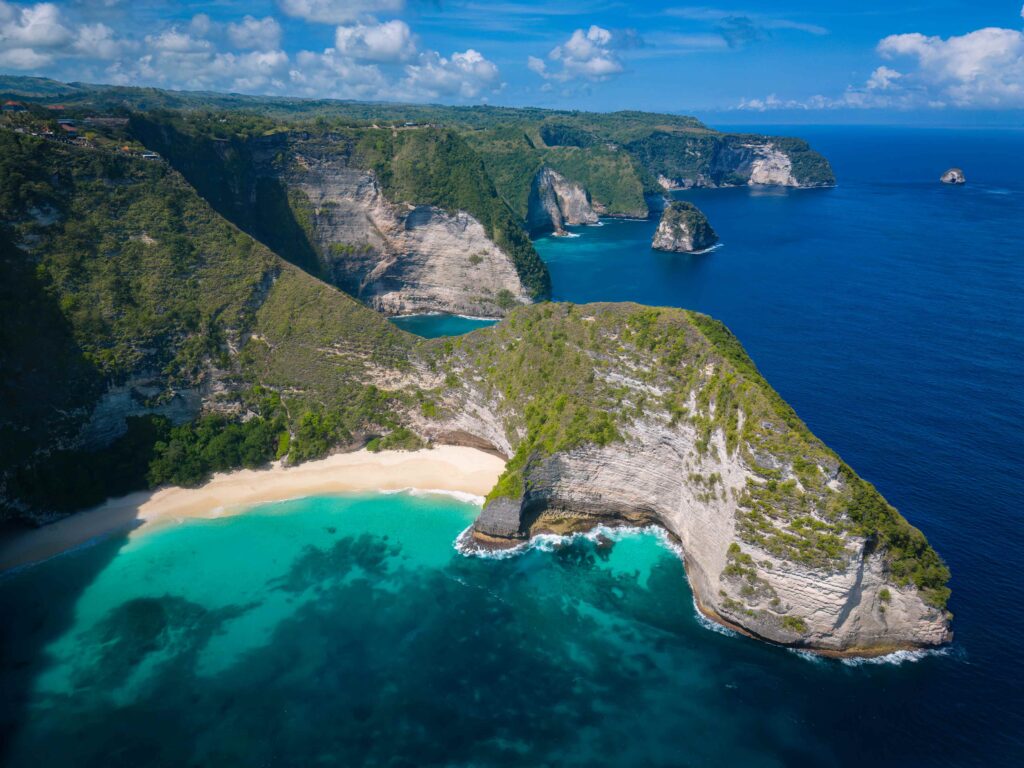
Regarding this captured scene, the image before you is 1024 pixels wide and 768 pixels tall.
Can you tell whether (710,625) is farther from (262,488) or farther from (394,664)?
(262,488)

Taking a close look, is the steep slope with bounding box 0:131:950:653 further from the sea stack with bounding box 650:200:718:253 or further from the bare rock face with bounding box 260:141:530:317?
the sea stack with bounding box 650:200:718:253

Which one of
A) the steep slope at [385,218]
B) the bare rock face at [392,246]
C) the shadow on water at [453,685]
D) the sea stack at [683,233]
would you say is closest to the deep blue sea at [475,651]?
the shadow on water at [453,685]

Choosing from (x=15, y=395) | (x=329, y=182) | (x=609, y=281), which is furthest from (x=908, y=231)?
(x=15, y=395)

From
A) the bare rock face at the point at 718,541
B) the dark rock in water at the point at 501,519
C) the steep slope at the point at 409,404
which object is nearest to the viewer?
the bare rock face at the point at 718,541

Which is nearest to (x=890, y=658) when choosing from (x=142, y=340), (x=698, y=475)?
(x=698, y=475)

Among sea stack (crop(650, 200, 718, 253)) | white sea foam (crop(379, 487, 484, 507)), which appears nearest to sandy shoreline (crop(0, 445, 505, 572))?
white sea foam (crop(379, 487, 484, 507))

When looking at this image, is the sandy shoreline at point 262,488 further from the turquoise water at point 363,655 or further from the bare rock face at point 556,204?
the bare rock face at point 556,204

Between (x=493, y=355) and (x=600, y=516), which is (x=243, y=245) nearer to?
(x=493, y=355)
